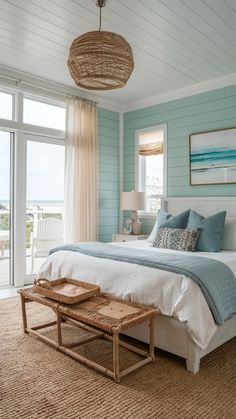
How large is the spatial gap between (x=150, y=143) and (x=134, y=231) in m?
1.38

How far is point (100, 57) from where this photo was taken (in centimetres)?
237

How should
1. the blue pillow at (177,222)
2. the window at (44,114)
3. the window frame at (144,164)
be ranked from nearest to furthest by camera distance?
1. the blue pillow at (177,222)
2. the window at (44,114)
3. the window frame at (144,164)

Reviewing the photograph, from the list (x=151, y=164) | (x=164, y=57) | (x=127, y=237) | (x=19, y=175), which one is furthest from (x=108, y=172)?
(x=164, y=57)

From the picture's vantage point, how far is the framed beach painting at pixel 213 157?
13.5 ft

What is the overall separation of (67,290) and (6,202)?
2.03 meters

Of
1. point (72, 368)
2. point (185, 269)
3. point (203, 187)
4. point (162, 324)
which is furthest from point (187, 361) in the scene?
point (203, 187)

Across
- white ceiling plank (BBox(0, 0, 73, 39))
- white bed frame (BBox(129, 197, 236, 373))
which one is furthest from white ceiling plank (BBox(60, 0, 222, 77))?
white bed frame (BBox(129, 197, 236, 373))

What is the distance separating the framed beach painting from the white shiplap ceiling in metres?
0.74

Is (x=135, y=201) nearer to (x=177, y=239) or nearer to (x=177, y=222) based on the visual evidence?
(x=177, y=222)

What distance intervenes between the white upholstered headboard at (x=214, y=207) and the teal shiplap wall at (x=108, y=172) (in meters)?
1.03

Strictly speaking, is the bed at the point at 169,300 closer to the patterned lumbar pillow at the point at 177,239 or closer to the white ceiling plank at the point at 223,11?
the patterned lumbar pillow at the point at 177,239

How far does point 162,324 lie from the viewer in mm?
2400

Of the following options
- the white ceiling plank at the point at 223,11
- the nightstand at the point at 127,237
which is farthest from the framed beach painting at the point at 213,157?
the white ceiling plank at the point at 223,11

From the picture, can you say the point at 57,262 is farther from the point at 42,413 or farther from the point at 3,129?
the point at 3,129
